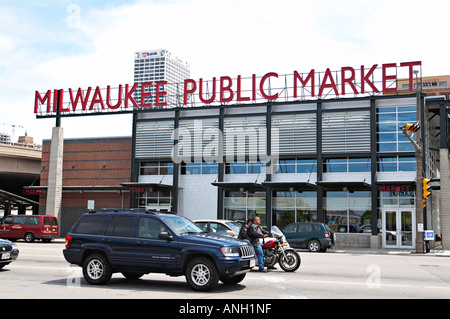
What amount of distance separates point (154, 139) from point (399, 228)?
57.8 feet

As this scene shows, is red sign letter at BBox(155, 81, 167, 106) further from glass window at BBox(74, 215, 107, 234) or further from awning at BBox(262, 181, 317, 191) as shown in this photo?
glass window at BBox(74, 215, 107, 234)

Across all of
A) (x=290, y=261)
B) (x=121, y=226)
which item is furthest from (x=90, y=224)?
(x=290, y=261)

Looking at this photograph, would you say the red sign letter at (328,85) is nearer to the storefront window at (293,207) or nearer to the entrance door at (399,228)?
the storefront window at (293,207)

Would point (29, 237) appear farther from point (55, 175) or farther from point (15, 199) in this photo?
point (15, 199)

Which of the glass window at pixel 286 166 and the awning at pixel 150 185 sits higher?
the glass window at pixel 286 166

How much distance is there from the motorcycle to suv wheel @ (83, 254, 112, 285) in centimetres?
499

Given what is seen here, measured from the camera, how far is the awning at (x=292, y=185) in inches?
1179

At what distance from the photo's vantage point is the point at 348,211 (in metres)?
30.6

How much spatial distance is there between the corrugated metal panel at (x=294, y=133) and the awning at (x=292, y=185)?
2.27 meters

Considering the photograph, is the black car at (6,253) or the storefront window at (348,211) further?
the storefront window at (348,211)

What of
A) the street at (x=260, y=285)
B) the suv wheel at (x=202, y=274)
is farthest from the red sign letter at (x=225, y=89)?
the suv wheel at (x=202, y=274)

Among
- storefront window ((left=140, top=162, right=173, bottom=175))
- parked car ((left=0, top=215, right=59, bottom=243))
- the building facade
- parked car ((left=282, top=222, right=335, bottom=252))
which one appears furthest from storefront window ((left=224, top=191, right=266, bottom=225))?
parked car ((left=0, top=215, right=59, bottom=243))

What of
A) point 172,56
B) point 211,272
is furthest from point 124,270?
point 172,56
